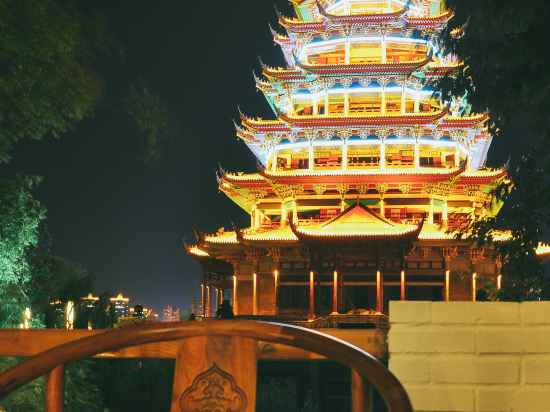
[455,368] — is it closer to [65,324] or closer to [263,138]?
[65,324]

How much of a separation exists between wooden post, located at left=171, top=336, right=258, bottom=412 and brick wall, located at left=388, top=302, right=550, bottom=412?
0.90m

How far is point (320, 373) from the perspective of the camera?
1305 cm

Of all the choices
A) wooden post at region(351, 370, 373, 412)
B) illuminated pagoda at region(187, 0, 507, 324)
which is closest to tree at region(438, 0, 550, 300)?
wooden post at region(351, 370, 373, 412)

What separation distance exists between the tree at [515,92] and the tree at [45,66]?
2665mm

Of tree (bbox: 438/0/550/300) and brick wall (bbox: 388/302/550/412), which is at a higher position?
tree (bbox: 438/0/550/300)

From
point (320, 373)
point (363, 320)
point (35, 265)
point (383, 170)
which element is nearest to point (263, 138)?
point (383, 170)

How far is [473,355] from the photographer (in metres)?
2.13

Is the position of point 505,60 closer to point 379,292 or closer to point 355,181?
point 379,292

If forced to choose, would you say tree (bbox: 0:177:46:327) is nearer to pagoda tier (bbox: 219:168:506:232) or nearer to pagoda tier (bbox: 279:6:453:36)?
pagoda tier (bbox: 219:168:506:232)

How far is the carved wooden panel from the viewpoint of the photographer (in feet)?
4.32

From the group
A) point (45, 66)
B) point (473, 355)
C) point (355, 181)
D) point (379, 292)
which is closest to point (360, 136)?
point (355, 181)

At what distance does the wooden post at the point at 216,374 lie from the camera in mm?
1327

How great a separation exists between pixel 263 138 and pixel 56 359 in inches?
782

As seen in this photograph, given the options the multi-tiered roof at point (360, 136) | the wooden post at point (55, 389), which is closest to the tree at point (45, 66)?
the wooden post at point (55, 389)
